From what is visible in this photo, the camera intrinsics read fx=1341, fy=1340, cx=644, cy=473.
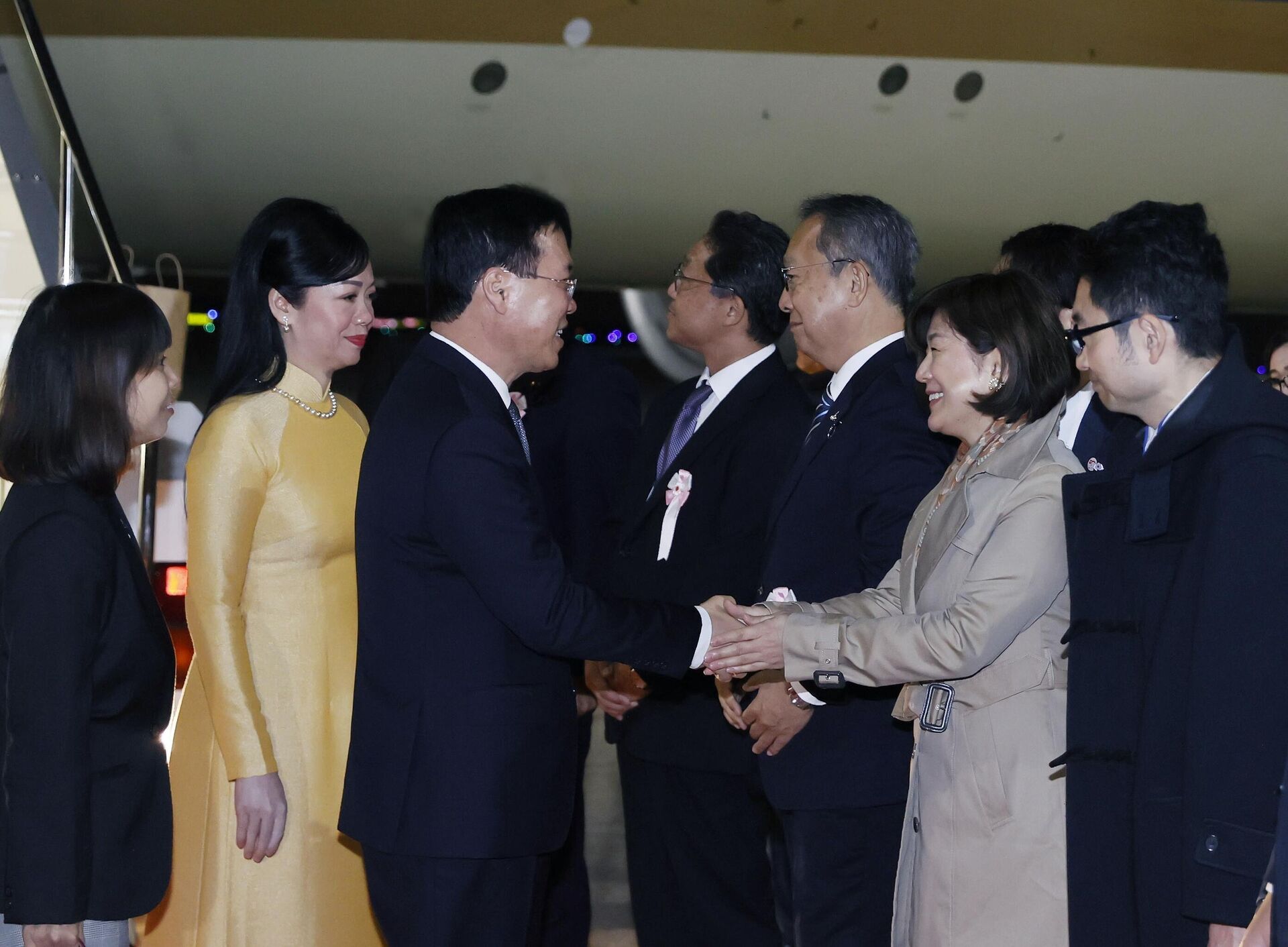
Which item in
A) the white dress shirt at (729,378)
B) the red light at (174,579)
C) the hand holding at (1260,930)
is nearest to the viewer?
the hand holding at (1260,930)

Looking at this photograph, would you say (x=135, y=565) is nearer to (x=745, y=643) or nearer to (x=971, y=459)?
(x=745, y=643)

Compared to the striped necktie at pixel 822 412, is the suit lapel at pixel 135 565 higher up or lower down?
lower down

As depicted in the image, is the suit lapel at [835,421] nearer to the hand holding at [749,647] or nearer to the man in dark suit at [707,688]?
the man in dark suit at [707,688]

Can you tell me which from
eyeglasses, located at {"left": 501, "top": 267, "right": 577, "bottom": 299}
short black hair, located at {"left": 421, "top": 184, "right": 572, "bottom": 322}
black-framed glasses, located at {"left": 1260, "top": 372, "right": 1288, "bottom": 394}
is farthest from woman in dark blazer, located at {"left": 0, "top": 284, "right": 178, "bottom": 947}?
black-framed glasses, located at {"left": 1260, "top": 372, "right": 1288, "bottom": 394}

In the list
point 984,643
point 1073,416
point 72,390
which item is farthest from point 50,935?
point 1073,416

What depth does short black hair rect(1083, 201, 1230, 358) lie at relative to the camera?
160 cm

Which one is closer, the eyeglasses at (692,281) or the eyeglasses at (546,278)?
the eyeglasses at (546,278)

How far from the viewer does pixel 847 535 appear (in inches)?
90.0

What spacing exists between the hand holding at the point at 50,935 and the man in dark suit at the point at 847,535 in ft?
3.53

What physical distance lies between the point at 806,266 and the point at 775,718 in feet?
2.73

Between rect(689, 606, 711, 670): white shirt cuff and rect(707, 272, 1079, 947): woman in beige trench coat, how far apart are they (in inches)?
4.9

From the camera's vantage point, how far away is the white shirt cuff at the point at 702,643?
6.55ft

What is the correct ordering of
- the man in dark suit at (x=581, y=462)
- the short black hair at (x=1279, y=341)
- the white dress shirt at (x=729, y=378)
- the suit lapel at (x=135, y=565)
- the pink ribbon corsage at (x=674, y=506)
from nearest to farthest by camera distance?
the suit lapel at (x=135, y=565) < the pink ribbon corsage at (x=674, y=506) < the white dress shirt at (x=729, y=378) < the man in dark suit at (x=581, y=462) < the short black hair at (x=1279, y=341)

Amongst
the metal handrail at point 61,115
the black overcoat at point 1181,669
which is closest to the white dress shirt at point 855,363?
the black overcoat at point 1181,669
